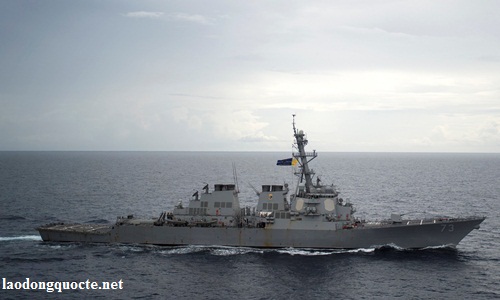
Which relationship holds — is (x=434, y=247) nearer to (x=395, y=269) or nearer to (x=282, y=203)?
(x=395, y=269)

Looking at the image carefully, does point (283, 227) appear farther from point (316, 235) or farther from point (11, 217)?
point (11, 217)

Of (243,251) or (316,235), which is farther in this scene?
(243,251)

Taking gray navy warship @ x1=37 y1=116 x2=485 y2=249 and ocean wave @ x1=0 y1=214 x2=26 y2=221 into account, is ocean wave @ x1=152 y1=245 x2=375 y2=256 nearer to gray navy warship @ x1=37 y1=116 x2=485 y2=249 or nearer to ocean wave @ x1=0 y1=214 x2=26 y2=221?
gray navy warship @ x1=37 y1=116 x2=485 y2=249

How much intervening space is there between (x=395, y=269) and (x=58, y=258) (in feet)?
81.1

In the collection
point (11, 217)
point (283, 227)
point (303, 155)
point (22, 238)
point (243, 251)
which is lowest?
point (243, 251)

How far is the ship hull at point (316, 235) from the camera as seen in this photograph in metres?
34.7

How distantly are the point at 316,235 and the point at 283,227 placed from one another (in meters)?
2.68

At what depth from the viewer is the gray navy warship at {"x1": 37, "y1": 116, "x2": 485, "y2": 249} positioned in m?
34.9

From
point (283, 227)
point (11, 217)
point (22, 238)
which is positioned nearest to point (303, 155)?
point (283, 227)

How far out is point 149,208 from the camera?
5666 cm

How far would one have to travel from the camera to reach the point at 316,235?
115 feet

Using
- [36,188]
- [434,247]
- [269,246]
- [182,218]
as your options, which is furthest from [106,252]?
[36,188]

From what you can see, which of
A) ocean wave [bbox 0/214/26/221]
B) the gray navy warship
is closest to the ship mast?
the gray navy warship

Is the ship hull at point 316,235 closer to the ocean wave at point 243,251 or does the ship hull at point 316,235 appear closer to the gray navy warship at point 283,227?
the gray navy warship at point 283,227
